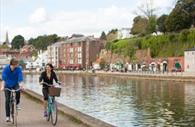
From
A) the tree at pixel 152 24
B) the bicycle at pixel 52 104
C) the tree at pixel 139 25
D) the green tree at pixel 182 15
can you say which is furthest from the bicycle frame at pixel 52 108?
the tree at pixel 139 25

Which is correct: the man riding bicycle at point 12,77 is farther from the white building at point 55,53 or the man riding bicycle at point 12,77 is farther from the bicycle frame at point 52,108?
the white building at point 55,53

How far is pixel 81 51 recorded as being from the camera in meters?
157

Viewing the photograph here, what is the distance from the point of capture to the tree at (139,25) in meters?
114

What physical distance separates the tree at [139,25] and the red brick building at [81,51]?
2843 cm

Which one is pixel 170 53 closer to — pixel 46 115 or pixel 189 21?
pixel 189 21

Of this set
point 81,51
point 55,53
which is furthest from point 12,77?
point 55,53

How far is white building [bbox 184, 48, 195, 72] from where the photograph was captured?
250ft

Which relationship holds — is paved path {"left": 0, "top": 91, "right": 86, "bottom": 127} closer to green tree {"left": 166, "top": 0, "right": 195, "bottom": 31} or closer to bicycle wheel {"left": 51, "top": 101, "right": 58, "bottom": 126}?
bicycle wheel {"left": 51, "top": 101, "right": 58, "bottom": 126}

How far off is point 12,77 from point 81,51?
142900 millimetres

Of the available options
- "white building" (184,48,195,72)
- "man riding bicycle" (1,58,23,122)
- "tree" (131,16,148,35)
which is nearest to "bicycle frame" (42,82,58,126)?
"man riding bicycle" (1,58,23,122)

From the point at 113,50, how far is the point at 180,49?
37.0 metres

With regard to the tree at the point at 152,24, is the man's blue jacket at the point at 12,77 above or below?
below

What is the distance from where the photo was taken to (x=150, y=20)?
109062mm

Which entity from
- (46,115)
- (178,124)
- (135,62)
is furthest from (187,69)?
(46,115)
